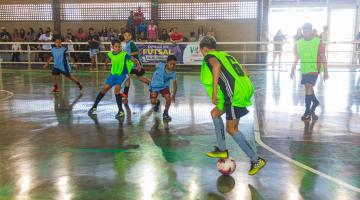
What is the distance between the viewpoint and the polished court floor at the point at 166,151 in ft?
15.5

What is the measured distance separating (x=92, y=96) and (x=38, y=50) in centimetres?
1093

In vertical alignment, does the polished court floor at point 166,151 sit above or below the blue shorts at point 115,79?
below

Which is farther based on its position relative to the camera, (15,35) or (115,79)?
(15,35)

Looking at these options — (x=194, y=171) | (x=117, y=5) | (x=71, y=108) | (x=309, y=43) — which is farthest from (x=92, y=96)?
(x=117, y=5)

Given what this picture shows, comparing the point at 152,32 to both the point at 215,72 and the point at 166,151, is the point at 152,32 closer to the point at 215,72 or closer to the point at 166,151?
the point at 166,151

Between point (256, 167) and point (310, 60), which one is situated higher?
point (310, 60)

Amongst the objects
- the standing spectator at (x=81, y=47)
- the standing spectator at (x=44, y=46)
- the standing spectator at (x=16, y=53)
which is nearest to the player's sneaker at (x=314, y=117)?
the standing spectator at (x=81, y=47)

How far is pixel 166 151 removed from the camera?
20.5 ft

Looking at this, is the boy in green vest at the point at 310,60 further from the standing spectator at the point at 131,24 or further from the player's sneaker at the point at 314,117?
the standing spectator at the point at 131,24

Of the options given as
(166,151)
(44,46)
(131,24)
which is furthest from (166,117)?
(44,46)

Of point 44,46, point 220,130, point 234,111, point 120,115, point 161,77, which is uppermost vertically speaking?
point 44,46

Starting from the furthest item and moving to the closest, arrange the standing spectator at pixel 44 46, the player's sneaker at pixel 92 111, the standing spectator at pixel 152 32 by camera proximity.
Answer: the standing spectator at pixel 44 46 < the standing spectator at pixel 152 32 < the player's sneaker at pixel 92 111

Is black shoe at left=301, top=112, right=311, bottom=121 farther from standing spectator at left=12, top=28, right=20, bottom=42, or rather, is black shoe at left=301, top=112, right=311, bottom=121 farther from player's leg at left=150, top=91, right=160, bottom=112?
standing spectator at left=12, top=28, right=20, bottom=42

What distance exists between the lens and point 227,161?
5156 millimetres
